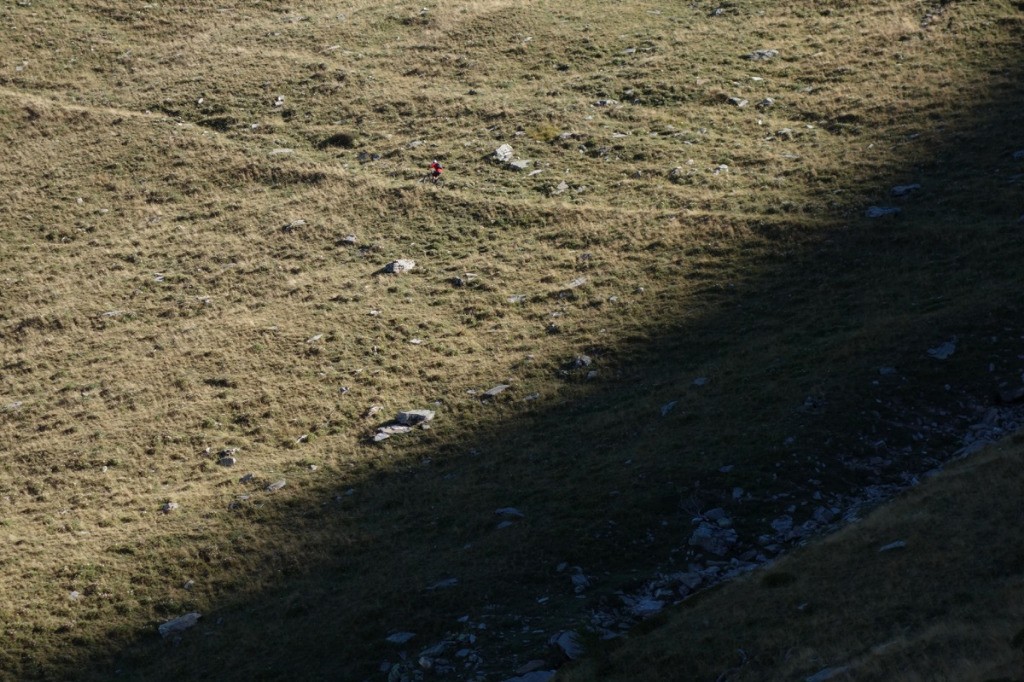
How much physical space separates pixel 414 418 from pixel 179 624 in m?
11.0

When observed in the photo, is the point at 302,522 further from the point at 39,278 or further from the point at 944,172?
the point at 944,172

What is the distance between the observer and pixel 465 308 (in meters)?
41.2

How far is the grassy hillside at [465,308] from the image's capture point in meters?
25.6

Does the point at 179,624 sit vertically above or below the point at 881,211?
below

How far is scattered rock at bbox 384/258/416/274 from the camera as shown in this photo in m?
44.8

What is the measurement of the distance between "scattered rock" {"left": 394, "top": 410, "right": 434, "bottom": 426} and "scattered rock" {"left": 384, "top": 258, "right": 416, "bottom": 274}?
12152 mm

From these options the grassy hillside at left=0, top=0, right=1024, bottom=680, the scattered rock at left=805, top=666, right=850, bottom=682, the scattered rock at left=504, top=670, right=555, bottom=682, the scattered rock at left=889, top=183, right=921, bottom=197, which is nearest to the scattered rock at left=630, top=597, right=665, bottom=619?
the grassy hillside at left=0, top=0, right=1024, bottom=680

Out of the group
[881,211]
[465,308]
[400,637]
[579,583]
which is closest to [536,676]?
[579,583]

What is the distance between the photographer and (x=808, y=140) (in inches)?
1934

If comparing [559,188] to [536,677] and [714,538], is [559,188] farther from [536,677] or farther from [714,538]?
[536,677]

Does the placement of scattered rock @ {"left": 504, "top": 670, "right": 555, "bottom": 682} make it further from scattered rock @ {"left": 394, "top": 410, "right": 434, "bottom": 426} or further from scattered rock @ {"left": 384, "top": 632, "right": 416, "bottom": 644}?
scattered rock @ {"left": 394, "top": 410, "right": 434, "bottom": 426}

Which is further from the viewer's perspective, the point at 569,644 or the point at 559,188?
the point at 559,188

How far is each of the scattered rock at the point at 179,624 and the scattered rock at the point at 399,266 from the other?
71.5 feet

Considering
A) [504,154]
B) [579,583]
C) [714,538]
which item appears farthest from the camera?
[504,154]
